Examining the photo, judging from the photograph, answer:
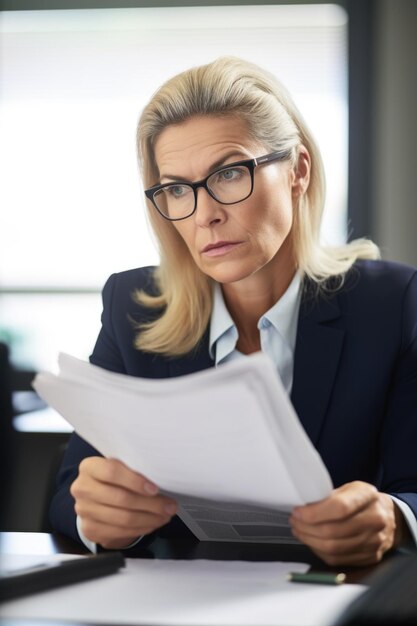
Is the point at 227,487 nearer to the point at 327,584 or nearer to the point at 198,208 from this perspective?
Result: the point at 327,584

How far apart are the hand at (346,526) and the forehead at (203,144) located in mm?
647

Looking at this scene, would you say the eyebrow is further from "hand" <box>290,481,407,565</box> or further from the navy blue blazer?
"hand" <box>290,481,407,565</box>

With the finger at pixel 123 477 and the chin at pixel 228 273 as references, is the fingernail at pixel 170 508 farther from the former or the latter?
the chin at pixel 228 273

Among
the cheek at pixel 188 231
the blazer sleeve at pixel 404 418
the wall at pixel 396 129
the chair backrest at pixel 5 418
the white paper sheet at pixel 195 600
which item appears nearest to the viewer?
the white paper sheet at pixel 195 600

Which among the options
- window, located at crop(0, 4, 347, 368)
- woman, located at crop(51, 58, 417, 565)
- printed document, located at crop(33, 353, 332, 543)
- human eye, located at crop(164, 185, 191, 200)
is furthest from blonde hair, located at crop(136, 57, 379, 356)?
window, located at crop(0, 4, 347, 368)

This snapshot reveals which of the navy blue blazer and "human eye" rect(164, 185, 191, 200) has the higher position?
"human eye" rect(164, 185, 191, 200)

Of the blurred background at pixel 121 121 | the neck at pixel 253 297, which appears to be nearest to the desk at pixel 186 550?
the neck at pixel 253 297

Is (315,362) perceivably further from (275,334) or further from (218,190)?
(218,190)

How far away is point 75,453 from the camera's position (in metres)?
1.42

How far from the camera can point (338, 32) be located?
13.1 ft

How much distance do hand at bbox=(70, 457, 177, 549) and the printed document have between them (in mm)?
18

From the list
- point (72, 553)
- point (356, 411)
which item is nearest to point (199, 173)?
point (356, 411)

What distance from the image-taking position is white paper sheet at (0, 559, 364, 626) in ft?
2.57

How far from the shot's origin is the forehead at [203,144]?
1.45 metres
